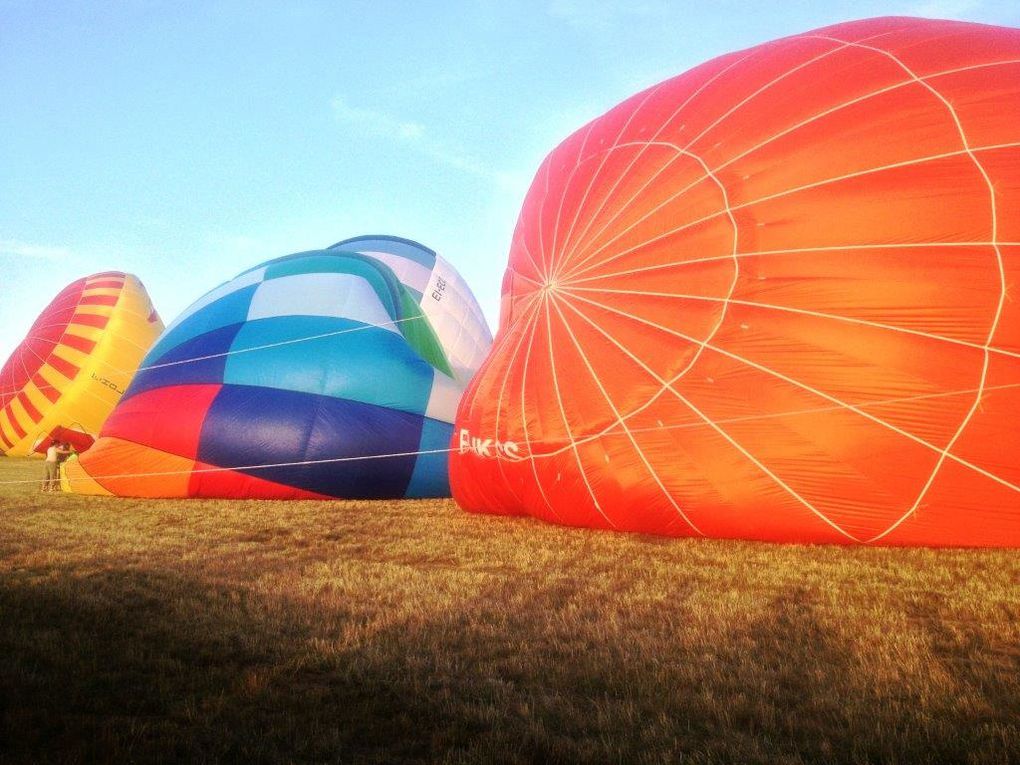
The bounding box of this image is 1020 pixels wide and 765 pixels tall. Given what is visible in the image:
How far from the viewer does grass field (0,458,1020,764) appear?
2.10m

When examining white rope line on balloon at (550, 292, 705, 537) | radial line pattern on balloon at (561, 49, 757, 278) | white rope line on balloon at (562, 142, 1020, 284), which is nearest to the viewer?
white rope line on balloon at (562, 142, 1020, 284)

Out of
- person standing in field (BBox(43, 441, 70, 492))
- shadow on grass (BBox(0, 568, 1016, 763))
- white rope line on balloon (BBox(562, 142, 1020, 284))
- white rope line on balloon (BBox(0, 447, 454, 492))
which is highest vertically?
white rope line on balloon (BBox(562, 142, 1020, 284))

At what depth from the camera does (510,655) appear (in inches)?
113

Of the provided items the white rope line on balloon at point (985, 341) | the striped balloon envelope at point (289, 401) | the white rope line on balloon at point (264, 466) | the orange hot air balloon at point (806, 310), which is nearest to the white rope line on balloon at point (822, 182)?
the orange hot air balloon at point (806, 310)

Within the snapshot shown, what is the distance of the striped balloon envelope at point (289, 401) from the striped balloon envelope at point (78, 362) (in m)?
8.28

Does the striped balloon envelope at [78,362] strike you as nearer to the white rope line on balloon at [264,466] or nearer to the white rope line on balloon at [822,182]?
the white rope line on balloon at [264,466]

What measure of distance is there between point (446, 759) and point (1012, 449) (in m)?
4.53

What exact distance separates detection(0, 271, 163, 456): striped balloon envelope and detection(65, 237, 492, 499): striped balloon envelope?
8.28 metres

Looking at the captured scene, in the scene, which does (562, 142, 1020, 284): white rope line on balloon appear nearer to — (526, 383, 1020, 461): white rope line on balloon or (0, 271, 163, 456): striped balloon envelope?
(526, 383, 1020, 461): white rope line on balloon

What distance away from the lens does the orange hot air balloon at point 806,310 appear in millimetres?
4977

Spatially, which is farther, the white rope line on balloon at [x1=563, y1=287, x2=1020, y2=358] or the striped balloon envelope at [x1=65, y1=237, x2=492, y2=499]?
the striped balloon envelope at [x1=65, y1=237, x2=492, y2=499]

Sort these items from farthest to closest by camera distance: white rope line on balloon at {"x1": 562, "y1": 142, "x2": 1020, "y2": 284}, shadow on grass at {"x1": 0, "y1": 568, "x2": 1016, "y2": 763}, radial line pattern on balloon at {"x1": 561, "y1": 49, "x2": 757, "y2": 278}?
1. radial line pattern on balloon at {"x1": 561, "y1": 49, "x2": 757, "y2": 278}
2. white rope line on balloon at {"x1": 562, "y1": 142, "x2": 1020, "y2": 284}
3. shadow on grass at {"x1": 0, "y1": 568, "x2": 1016, "y2": 763}

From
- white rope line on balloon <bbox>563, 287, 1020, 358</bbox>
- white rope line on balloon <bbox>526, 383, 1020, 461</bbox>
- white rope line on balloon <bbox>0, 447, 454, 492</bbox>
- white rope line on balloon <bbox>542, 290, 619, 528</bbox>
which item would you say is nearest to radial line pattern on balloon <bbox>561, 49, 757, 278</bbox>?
white rope line on balloon <bbox>542, 290, 619, 528</bbox>

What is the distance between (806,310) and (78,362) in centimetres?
1705
